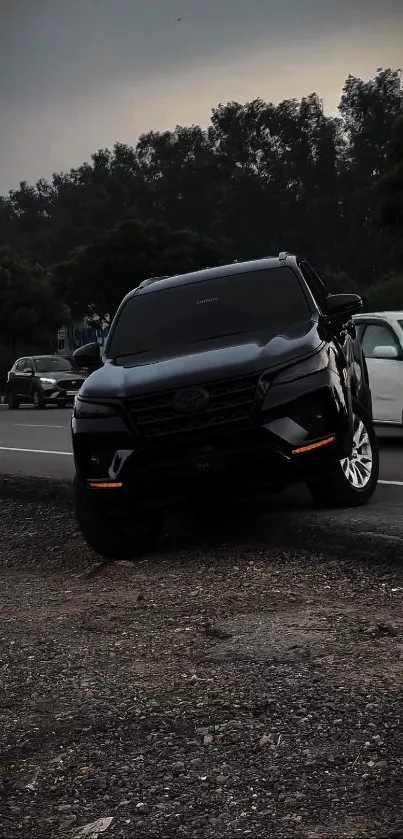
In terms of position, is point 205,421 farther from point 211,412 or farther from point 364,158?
point 364,158

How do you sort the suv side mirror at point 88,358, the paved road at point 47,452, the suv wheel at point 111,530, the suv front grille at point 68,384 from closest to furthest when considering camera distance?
1. the suv wheel at point 111,530
2. the suv side mirror at point 88,358
3. the paved road at point 47,452
4. the suv front grille at point 68,384

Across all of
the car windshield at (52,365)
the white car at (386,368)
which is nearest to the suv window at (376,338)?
the white car at (386,368)

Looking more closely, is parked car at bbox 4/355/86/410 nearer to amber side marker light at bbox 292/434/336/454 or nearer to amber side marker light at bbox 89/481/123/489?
amber side marker light at bbox 89/481/123/489

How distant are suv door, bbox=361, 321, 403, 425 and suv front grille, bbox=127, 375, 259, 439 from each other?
5.85 meters

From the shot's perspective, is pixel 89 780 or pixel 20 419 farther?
pixel 20 419

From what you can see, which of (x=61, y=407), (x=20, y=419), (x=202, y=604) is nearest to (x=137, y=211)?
(x=61, y=407)

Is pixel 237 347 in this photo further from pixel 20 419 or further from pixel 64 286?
pixel 64 286

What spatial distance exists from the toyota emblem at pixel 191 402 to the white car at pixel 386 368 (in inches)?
234

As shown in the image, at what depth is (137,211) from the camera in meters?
103

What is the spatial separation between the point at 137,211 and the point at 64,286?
4268 cm

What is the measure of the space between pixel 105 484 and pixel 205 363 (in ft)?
3.23

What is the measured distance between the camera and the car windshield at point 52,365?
3438 centimetres

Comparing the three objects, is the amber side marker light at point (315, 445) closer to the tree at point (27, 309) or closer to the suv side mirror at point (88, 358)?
the suv side mirror at point (88, 358)

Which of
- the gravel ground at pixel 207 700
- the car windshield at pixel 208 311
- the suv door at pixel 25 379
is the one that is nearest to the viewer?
the gravel ground at pixel 207 700
